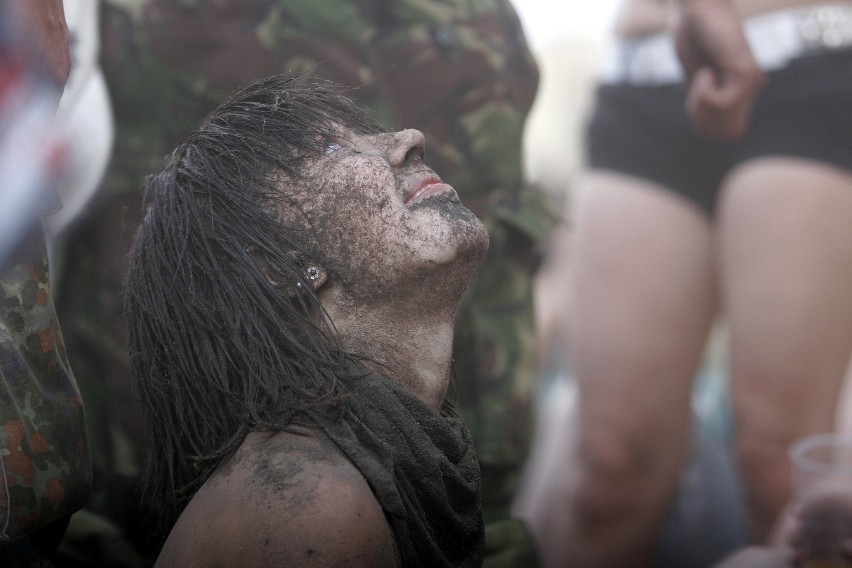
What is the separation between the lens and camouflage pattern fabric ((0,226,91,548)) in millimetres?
1021

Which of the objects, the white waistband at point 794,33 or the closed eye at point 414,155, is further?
the white waistband at point 794,33

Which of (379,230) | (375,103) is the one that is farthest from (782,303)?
(379,230)

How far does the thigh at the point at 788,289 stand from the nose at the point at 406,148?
0.85 m

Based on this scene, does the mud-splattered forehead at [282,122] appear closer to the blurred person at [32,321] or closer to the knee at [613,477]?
the blurred person at [32,321]

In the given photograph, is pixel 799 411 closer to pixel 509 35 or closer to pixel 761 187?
pixel 761 187

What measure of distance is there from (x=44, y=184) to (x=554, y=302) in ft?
5.22

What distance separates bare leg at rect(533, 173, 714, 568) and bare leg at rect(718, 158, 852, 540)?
0.10m

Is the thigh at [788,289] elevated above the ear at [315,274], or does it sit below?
below

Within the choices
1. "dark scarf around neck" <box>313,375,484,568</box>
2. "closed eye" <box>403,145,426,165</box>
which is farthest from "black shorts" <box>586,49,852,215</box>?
"dark scarf around neck" <box>313,375,484,568</box>

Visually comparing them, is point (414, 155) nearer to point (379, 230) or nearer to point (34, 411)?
point (379, 230)

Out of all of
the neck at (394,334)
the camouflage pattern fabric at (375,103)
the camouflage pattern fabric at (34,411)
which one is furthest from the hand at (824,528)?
the camouflage pattern fabric at (34,411)

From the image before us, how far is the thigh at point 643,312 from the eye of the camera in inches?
73.4

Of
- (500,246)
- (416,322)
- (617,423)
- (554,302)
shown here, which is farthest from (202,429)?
(554,302)

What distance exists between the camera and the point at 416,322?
105 centimetres
